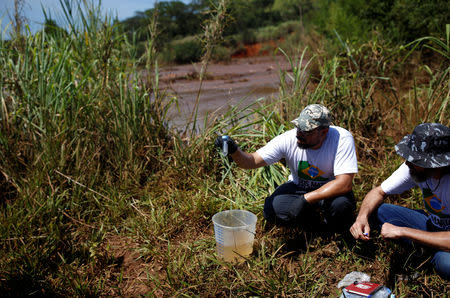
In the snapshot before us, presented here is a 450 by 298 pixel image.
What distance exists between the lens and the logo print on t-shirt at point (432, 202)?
2.10 meters

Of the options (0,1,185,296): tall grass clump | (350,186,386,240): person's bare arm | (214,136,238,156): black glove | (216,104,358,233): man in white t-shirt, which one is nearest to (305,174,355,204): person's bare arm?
(216,104,358,233): man in white t-shirt

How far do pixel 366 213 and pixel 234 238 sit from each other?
32.2 inches

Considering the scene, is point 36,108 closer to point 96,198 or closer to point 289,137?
point 96,198

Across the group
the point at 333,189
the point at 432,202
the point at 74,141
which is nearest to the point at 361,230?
the point at 333,189

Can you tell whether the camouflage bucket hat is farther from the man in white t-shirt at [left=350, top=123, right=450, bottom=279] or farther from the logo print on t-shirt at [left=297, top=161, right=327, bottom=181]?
the logo print on t-shirt at [left=297, top=161, right=327, bottom=181]

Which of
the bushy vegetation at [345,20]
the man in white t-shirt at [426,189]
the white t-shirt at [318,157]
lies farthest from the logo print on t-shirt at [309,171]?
the bushy vegetation at [345,20]

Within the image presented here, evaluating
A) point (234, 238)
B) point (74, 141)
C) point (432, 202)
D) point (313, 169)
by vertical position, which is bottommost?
point (234, 238)

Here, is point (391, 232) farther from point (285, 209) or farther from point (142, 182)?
point (142, 182)

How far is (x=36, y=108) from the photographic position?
312 cm

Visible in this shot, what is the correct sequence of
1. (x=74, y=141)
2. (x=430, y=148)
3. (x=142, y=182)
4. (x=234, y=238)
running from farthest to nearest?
1. (x=142, y=182)
2. (x=74, y=141)
3. (x=234, y=238)
4. (x=430, y=148)

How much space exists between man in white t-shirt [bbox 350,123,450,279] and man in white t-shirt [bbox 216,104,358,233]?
207mm

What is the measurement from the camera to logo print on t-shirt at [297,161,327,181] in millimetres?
2529

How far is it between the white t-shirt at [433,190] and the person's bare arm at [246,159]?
803 mm

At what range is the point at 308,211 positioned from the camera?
2.49 m
